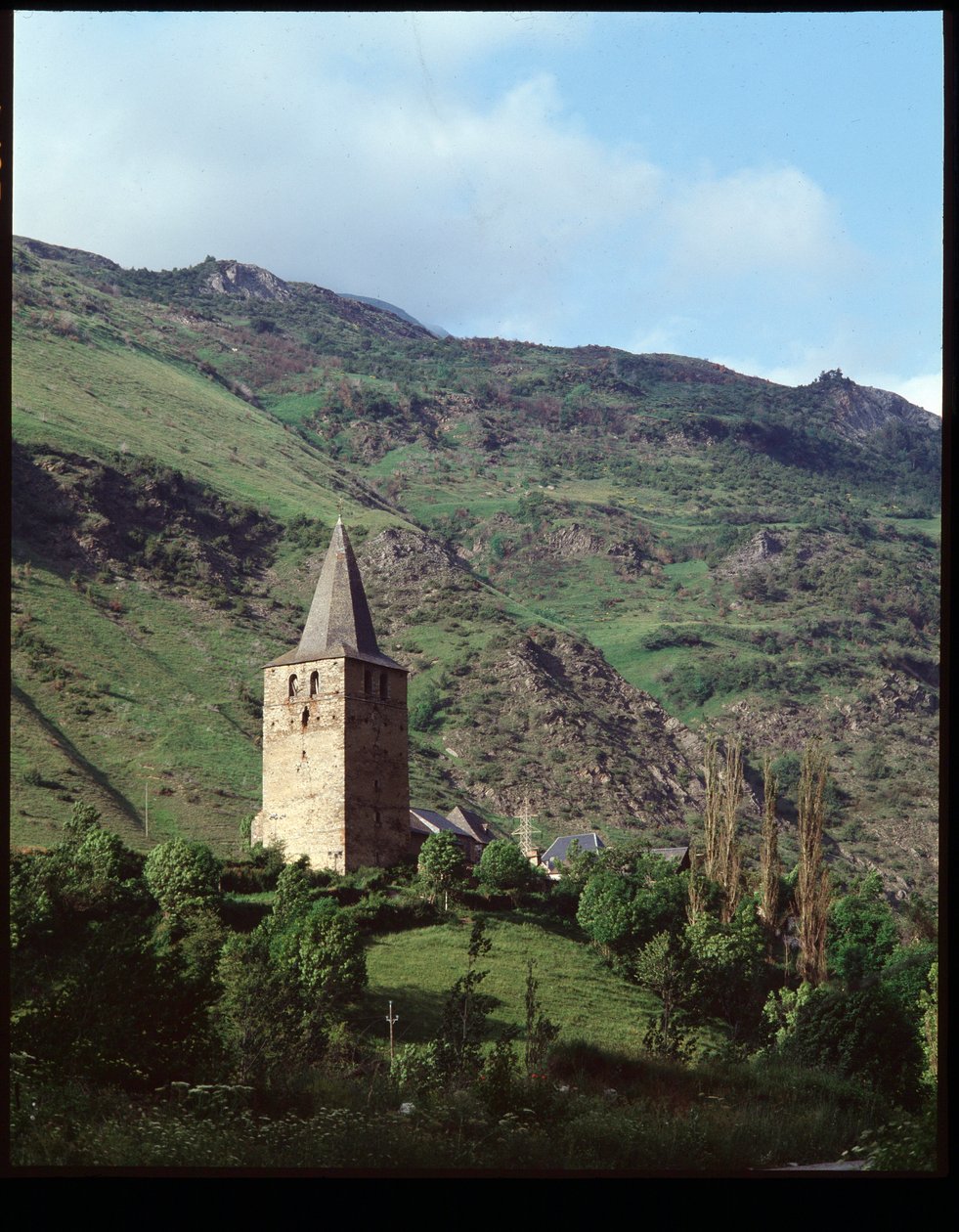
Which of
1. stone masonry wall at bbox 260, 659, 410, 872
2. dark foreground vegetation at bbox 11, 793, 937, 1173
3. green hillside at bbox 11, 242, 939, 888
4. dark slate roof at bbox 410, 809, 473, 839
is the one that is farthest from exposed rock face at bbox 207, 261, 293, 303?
dark foreground vegetation at bbox 11, 793, 937, 1173

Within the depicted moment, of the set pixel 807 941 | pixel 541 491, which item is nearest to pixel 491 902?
pixel 807 941

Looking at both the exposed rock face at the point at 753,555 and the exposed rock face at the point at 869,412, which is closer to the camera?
the exposed rock face at the point at 753,555

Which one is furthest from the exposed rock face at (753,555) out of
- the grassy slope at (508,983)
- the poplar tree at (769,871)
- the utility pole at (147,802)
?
the grassy slope at (508,983)

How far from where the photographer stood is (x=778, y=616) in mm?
85125

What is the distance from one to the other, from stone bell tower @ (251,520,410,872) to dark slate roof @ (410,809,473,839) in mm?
2315

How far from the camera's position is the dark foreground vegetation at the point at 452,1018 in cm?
1402

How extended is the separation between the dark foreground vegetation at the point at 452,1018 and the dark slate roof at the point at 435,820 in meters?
5.37

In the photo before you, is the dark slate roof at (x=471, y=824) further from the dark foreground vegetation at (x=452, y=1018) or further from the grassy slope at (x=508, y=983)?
the grassy slope at (x=508, y=983)

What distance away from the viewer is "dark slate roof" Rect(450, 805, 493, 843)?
1954 inches

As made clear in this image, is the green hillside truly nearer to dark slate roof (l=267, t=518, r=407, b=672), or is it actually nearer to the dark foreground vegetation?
dark slate roof (l=267, t=518, r=407, b=672)

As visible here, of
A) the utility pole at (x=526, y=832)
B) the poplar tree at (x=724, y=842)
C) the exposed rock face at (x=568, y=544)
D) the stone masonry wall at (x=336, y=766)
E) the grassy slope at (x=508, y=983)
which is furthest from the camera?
the exposed rock face at (x=568, y=544)

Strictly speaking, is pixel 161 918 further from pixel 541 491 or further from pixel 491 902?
pixel 541 491

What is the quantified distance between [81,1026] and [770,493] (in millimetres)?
88643

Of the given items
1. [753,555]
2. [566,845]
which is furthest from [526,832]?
[753,555]
